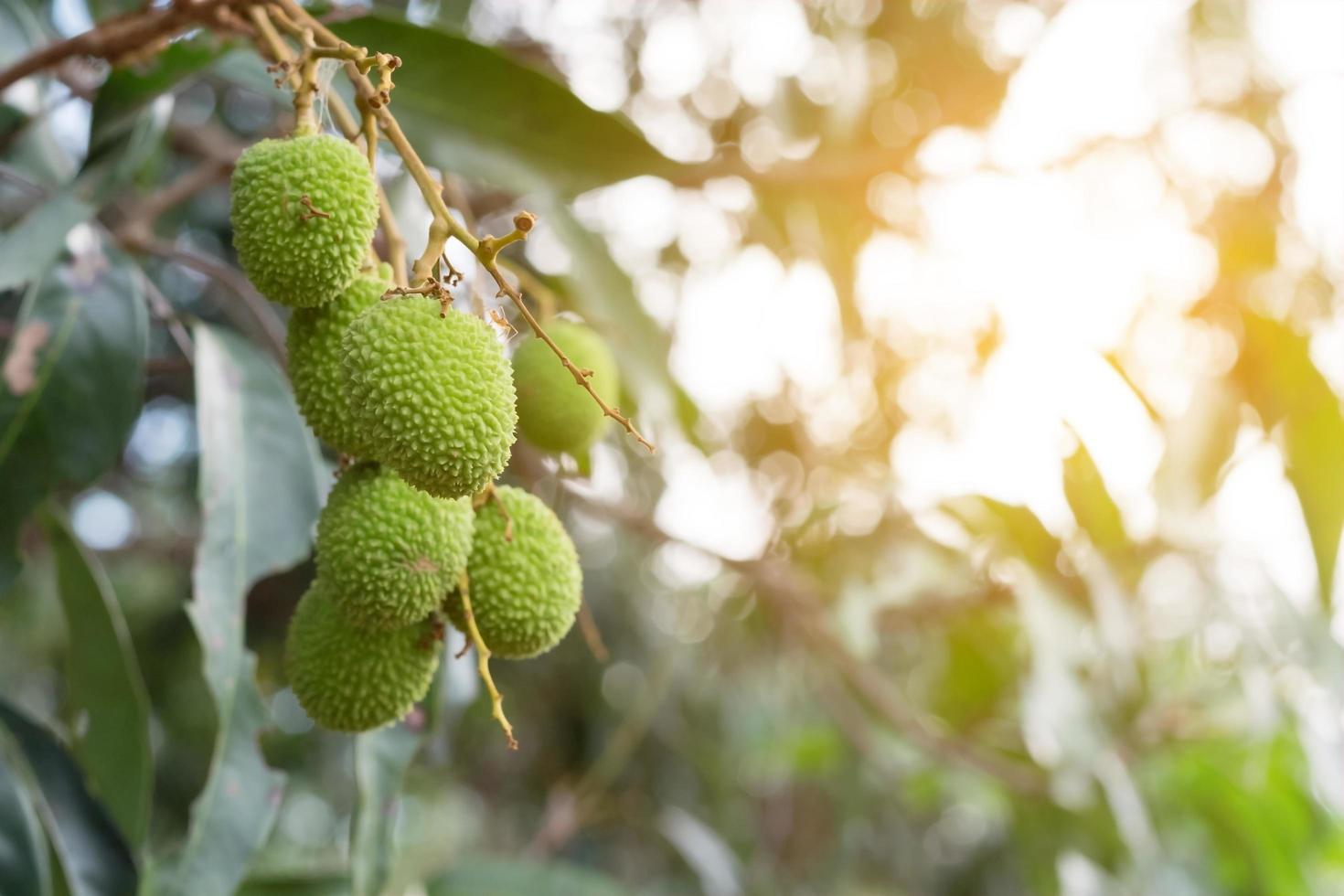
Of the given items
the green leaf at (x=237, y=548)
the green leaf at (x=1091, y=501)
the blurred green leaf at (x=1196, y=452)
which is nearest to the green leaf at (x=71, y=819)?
the green leaf at (x=237, y=548)

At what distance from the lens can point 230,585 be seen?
831 millimetres

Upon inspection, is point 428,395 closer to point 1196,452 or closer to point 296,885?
point 296,885

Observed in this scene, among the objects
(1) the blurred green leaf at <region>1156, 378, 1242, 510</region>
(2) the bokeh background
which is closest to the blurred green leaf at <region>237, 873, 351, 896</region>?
(2) the bokeh background

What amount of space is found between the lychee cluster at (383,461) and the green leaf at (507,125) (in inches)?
12.3

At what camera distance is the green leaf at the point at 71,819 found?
3.20 ft

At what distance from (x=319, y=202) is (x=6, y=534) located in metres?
0.58

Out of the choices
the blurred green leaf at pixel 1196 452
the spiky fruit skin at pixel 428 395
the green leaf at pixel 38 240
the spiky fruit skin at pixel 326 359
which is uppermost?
the spiky fruit skin at pixel 428 395

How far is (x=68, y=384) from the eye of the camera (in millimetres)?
977

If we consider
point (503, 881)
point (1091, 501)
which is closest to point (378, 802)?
point (503, 881)

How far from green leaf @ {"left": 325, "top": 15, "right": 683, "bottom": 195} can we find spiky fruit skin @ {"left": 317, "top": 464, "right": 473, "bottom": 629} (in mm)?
436

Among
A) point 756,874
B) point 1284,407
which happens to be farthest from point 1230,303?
point 756,874

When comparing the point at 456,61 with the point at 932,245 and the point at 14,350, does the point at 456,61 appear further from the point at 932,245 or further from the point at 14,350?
the point at 932,245

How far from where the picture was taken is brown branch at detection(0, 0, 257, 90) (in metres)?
0.78

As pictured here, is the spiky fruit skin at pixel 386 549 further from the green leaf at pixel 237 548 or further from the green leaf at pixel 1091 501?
the green leaf at pixel 1091 501
